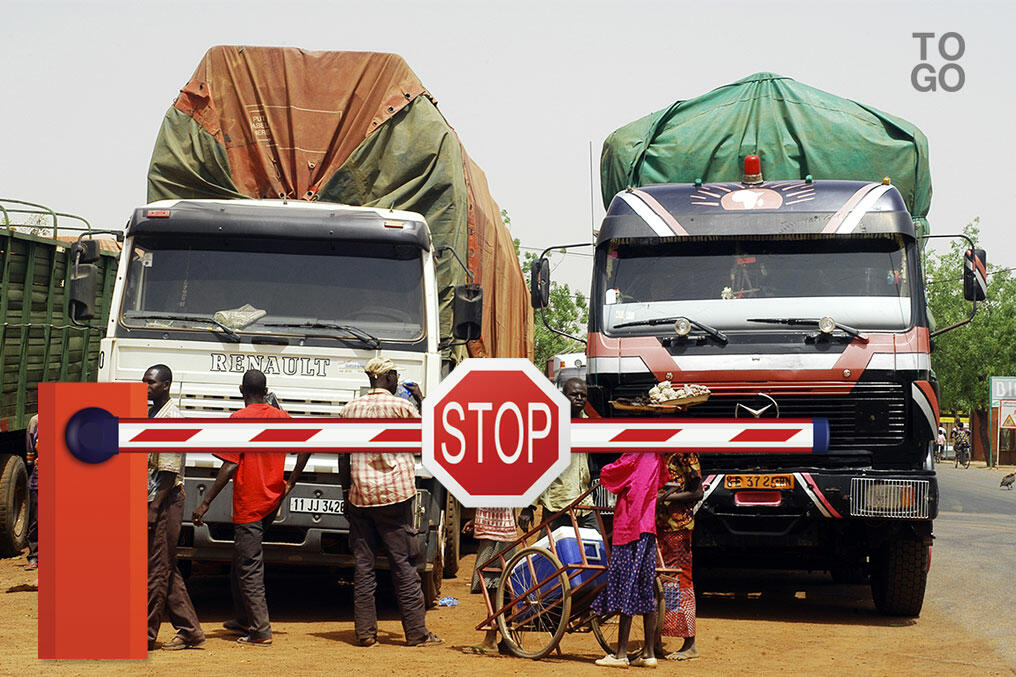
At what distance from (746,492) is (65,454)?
283 inches

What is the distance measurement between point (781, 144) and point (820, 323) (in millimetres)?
2684

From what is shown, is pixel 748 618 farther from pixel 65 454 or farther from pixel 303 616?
pixel 65 454

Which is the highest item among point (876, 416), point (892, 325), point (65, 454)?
point (892, 325)

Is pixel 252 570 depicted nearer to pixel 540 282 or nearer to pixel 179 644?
pixel 179 644

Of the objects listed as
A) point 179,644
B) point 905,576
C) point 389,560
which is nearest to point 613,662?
point 389,560

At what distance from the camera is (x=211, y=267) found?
8.77 m

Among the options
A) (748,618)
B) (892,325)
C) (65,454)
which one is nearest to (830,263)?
(892,325)

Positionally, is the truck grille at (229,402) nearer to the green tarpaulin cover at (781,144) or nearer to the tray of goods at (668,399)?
the tray of goods at (668,399)

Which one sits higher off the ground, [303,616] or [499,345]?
[499,345]

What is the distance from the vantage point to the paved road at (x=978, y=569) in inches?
376

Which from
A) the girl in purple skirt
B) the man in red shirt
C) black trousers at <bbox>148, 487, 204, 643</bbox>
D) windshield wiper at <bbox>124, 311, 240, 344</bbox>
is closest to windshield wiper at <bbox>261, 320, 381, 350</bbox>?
windshield wiper at <bbox>124, 311, 240, 344</bbox>

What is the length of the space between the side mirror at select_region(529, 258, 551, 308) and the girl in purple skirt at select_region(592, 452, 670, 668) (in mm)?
2926

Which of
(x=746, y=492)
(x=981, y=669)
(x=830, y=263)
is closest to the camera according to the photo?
(x=981, y=669)

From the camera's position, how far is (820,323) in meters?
8.72
